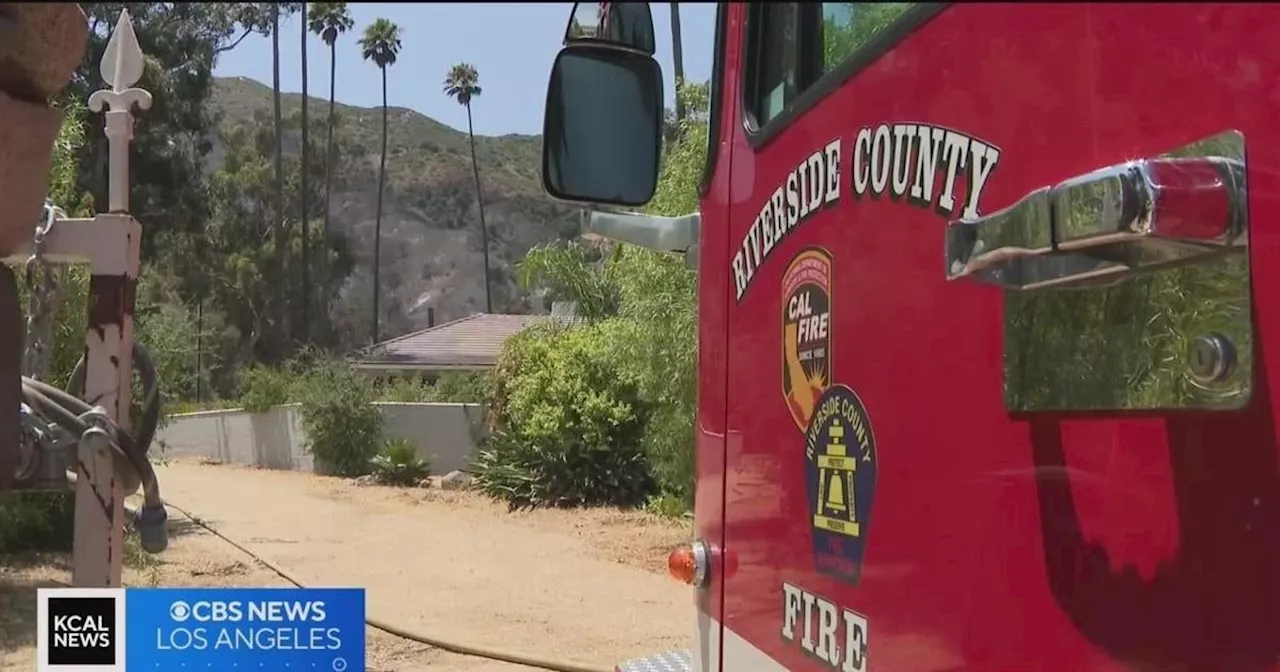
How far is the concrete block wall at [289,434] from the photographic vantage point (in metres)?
22.1

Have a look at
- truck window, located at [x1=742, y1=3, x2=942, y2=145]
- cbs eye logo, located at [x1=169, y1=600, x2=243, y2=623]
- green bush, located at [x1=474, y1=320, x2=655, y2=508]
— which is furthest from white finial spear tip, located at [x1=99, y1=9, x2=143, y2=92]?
green bush, located at [x1=474, y1=320, x2=655, y2=508]

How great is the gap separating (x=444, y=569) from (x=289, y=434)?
13.2 m

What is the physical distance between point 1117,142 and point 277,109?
41123 mm

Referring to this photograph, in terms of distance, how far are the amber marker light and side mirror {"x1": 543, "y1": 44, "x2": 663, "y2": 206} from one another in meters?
0.74

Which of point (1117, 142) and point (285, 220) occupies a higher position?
point (285, 220)

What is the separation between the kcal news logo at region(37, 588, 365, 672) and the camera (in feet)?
10.7

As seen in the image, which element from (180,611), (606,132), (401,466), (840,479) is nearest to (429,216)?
(401,466)

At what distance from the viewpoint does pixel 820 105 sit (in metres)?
1.87

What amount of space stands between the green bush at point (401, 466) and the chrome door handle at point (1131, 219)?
19577 mm

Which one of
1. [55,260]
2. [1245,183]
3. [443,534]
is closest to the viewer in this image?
[1245,183]

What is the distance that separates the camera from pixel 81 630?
11.1 feet

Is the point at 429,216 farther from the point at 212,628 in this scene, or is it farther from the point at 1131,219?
the point at 1131,219

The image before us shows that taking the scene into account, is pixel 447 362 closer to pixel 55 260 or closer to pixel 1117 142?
pixel 55 260

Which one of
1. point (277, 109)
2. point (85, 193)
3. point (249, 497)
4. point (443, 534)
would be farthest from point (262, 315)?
point (85, 193)
